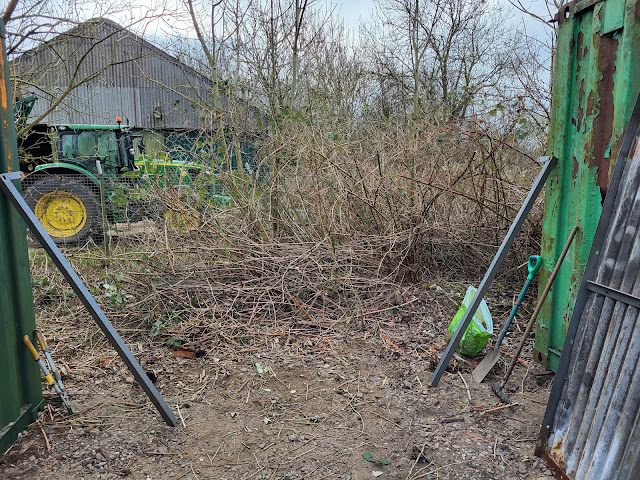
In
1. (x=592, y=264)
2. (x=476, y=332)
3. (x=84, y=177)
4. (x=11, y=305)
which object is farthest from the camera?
(x=84, y=177)

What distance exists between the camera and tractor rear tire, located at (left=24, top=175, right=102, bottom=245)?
21.9ft

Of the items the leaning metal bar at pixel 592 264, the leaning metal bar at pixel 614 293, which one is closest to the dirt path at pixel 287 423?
the leaning metal bar at pixel 592 264

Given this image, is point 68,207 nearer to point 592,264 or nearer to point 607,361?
point 592,264

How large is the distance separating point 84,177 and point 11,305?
654 centimetres

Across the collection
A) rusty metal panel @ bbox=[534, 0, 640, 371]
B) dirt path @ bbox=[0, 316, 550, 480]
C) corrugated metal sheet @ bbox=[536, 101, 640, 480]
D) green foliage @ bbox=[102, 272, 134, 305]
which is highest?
rusty metal panel @ bbox=[534, 0, 640, 371]

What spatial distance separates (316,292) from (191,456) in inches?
87.3

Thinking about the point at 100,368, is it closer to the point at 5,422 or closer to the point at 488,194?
the point at 5,422

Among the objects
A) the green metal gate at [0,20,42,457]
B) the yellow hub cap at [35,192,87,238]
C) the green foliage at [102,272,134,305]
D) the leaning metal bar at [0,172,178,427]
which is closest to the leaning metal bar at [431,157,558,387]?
the leaning metal bar at [0,172,178,427]

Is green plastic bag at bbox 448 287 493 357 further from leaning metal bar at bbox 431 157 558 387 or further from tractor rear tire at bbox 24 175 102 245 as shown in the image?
tractor rear tire at bbox 24 175 102 245

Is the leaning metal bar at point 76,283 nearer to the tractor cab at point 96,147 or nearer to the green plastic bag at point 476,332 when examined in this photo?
the green plastic bag at point 476,332

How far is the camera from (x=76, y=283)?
253 cm

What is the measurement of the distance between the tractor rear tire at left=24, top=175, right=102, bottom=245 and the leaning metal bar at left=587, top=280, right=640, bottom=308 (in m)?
5.90

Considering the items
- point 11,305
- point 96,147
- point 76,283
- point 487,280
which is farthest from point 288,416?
point 96,147

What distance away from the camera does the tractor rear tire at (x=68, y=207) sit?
6.68m
